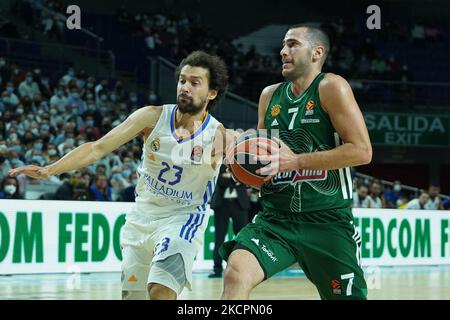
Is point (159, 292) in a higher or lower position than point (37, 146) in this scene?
lower

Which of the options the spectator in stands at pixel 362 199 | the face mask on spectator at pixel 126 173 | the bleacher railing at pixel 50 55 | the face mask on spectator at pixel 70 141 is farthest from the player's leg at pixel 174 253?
the bleacher railing at pixel 50 55

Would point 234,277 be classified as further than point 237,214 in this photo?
No

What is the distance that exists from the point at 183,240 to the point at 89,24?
18730mm

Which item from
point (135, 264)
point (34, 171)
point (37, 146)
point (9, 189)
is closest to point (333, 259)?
point (135, 264)

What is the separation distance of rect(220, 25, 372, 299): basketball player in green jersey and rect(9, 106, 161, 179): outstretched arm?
886mm

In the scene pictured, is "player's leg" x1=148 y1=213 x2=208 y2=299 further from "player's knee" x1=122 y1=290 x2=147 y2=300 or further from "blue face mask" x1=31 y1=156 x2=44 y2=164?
"blue face mask" x1=31 y1=156 x2=44 y2=164

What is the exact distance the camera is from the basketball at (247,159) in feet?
15.3

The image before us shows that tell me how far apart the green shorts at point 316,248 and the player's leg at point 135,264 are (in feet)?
2.38

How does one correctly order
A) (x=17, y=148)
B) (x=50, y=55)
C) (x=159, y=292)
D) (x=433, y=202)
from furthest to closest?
(x=50, y=55) → (x=433, y=202) → (x=17, y=148) → (x=159, y=292)

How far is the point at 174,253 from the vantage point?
5.07 meters

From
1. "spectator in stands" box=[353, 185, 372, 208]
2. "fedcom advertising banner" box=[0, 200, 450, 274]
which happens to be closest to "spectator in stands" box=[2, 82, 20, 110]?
"fedcom advertising banner" box=[0, 200, 450, 274]

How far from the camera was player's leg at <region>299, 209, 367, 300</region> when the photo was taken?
4598mm

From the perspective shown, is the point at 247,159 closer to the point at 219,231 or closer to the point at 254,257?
the point at 254,257

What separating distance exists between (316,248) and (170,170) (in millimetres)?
1200
